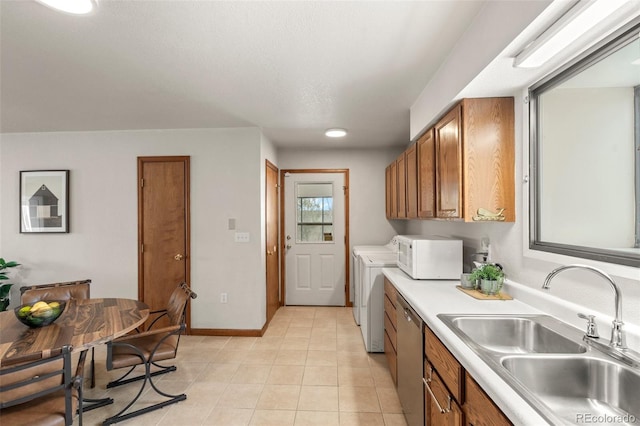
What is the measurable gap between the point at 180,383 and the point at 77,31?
2.61m

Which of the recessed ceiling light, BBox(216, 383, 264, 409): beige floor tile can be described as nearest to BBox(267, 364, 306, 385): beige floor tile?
BBox(216, 383, 264, 409): beige floor tile

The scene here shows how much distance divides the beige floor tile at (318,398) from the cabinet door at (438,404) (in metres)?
0.91

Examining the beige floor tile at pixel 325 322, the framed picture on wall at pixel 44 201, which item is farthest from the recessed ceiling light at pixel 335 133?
the framed picture on wall at pixel 44 201

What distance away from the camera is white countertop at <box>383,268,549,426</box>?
0.81m

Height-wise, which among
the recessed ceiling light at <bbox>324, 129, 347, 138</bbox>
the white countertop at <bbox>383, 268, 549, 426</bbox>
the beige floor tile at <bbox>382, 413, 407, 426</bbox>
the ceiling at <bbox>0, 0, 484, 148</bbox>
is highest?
the ceiling at <bbox>0, 0, 484, 148</bbox>

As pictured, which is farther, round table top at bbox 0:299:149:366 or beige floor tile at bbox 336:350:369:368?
beige floor tile at bbox 336:350:369:368

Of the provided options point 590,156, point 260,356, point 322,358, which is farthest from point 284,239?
point 590,156

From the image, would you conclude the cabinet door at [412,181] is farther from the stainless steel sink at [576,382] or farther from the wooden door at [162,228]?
the wooden door at [162,228]

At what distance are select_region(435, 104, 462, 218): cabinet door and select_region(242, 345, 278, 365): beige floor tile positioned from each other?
2113 millimetres

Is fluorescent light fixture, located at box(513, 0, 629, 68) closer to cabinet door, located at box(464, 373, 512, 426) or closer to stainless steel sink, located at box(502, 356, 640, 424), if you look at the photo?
stainless steel sink, located at box(502, 356, 640, 424)

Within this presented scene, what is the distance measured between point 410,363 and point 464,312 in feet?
1.67

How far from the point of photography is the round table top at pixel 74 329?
1564mm

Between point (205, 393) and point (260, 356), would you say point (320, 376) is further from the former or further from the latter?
point (205, 393)

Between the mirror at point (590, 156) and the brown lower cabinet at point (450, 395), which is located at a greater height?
the mirror at point (590, 156)
